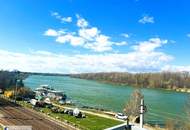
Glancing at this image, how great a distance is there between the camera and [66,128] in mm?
53531

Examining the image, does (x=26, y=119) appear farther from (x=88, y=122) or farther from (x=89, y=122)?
(x=89, y=122)

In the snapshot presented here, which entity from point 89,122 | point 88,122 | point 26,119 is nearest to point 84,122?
point 88,122

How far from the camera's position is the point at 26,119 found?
59656mm

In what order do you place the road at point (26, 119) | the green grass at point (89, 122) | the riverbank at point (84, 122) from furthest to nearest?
1. the green grass at point (89, 122)
2. the riverbank at point (84, 122)
3. the road at point (26, 119)

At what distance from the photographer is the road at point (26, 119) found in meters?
54.2

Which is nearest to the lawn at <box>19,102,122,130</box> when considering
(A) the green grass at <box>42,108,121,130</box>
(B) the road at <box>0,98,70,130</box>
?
(A) the green grass at <box>42,108,121,130</box>

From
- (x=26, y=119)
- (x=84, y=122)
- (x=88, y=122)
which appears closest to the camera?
(x=26, y=119)

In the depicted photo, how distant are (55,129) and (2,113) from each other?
16.1m

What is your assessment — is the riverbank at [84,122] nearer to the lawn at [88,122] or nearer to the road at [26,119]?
the lawn at [88,122]

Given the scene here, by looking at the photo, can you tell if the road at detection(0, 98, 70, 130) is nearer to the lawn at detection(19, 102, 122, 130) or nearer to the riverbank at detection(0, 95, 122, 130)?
the riverbank at detection(0, 95, 122, 130)

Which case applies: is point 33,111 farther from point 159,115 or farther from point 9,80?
point 9,80

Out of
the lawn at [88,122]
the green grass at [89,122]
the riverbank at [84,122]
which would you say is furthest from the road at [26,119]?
the green grass at [89,122]

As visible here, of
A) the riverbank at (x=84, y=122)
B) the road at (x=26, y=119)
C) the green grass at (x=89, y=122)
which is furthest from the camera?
the green grass at (x=89, y=122)

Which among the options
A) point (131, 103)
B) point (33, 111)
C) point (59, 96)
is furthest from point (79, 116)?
point (59, 96)
